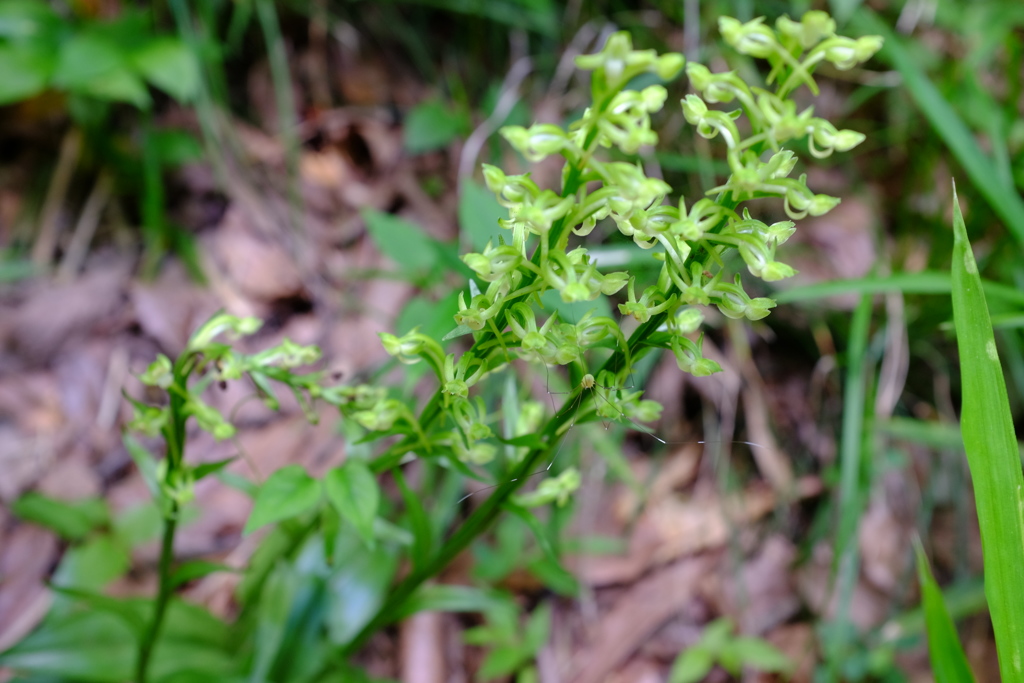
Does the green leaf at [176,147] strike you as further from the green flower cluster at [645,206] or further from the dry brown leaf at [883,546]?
the dry brown leaf at [883,546]

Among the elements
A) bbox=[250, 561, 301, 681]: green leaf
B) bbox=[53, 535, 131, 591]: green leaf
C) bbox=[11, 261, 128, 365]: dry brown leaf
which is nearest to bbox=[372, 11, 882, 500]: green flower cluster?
bbox=[250, 561, 301, 681]: green leaf

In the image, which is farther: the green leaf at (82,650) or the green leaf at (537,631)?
the green leaf at (537,631)

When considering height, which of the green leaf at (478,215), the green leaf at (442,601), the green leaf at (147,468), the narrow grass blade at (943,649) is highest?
the green leaf at (478,215)

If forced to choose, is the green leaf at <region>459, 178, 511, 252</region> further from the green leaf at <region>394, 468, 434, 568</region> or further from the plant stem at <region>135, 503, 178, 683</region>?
the plant stem at <region>135, 503, 178, 683</region>

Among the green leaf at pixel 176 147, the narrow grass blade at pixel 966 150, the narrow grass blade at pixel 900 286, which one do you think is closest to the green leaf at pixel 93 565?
the green leaf at pixel 176 147

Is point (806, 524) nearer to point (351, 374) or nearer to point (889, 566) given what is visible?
point (889, 566)

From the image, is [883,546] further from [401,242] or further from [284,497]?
[284,497]

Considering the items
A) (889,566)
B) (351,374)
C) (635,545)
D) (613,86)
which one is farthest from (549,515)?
(613,86)
